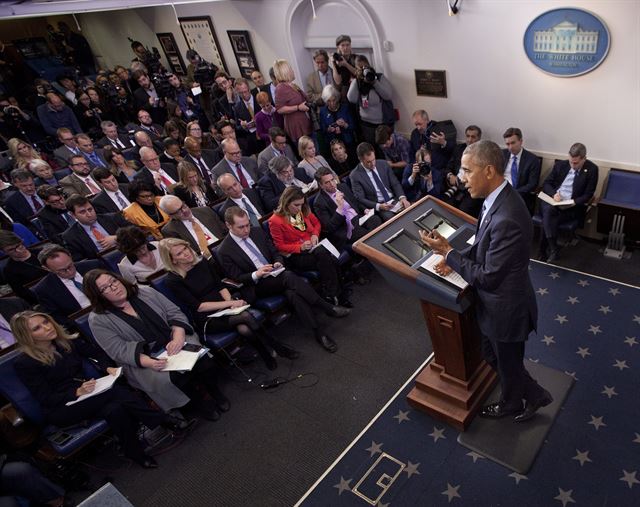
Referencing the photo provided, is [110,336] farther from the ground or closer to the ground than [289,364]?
farther from the ground

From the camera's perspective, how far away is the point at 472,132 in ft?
16.3

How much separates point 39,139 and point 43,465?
651cm

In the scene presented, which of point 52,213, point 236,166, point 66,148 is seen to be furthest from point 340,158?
point 66,148

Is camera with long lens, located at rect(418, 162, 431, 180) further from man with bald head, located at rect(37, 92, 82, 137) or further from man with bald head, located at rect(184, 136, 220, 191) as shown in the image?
man with bald head, located at rect(37, 92, 82, 137)

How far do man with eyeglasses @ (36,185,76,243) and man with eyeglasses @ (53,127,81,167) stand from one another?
1.86 metres

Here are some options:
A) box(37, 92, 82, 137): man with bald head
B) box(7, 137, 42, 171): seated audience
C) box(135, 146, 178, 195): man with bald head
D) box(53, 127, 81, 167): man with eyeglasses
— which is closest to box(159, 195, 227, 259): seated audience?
box(135, 146, 178, 195): man with bald head

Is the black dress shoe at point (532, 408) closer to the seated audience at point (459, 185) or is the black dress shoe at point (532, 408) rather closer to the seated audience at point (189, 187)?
the seated audience at point (459, 185)

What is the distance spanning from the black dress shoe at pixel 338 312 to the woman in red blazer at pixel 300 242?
155 millimetres

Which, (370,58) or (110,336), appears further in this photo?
(370,58)

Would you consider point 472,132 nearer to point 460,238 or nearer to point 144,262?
point 460,238

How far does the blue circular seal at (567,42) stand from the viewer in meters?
3.97

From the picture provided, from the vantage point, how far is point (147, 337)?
133 inches

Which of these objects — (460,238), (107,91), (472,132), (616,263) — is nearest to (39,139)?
(107,91)

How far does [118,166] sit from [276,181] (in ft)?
7.65
